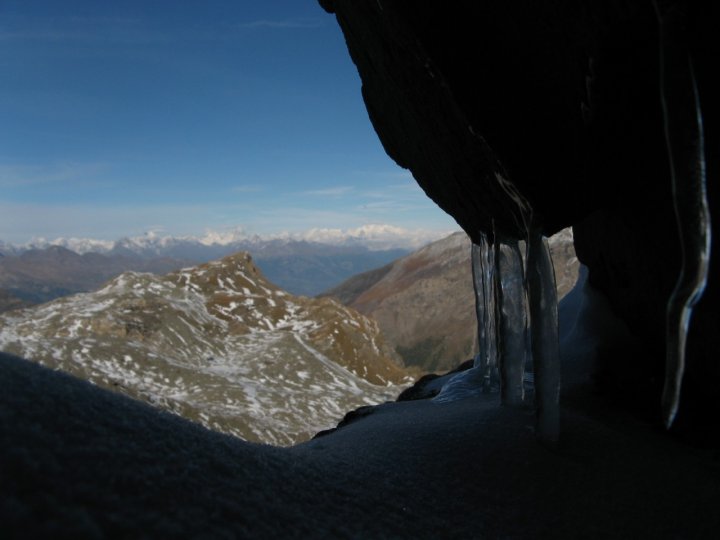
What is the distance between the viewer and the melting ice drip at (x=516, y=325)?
6145 mm

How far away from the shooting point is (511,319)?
7.94 m

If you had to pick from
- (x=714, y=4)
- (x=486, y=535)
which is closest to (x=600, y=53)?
(x=714, y=4)

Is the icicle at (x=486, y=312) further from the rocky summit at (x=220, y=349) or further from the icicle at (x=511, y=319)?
the rocky summit at (x=220, y=349)

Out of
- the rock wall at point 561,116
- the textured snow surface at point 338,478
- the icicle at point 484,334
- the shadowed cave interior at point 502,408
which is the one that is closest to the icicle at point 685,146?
the shadowed cave interior at point 502,408

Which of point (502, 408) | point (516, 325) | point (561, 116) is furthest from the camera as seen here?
point (516, 325)

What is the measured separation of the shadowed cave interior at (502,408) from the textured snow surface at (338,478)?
2 centimetres

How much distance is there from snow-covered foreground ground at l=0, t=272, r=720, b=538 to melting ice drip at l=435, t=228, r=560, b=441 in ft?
1.97

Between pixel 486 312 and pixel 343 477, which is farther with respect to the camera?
pixel 486 312

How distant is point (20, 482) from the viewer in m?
1.96

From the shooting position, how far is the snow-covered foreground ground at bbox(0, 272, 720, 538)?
85.1 inches

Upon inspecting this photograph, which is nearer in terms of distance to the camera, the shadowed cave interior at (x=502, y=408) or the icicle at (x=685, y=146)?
the shadowed cave interior at (x=502, y=408)

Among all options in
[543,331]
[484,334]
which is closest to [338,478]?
[543,331]

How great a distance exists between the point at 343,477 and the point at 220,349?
2244 inches

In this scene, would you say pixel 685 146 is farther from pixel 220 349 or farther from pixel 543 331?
pixel 220 349
